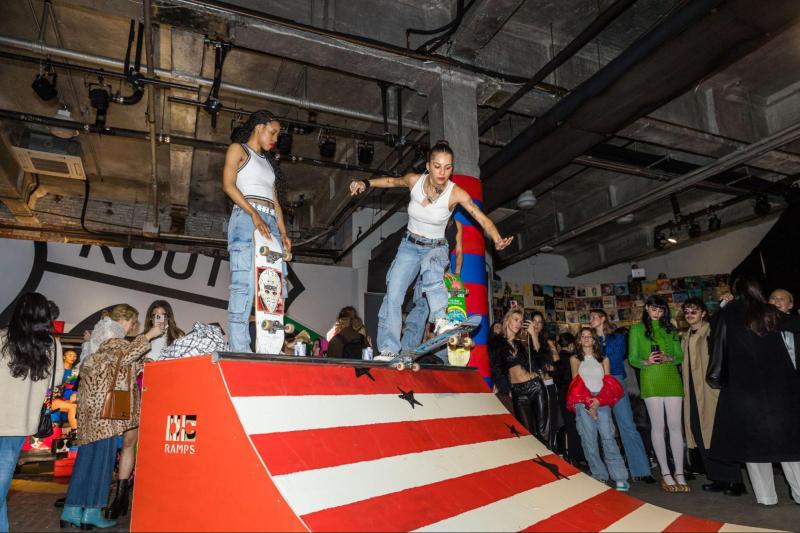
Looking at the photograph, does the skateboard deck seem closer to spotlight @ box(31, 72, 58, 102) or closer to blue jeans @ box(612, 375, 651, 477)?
blue jeans @ box(612, 375, 651, 477)

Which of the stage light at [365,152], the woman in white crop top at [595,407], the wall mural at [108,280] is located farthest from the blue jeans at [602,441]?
the wall mural at [108,280]

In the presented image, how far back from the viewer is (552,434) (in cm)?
546

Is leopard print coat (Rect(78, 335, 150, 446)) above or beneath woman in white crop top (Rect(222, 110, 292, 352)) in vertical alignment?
beneath

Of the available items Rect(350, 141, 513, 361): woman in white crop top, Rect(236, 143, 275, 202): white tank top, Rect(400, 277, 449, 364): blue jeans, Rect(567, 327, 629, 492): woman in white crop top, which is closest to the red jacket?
Rect(567, 327, 629, 492): woman in white crop top

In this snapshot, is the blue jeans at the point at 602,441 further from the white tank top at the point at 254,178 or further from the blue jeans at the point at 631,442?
the white tank top at the point at 254,178

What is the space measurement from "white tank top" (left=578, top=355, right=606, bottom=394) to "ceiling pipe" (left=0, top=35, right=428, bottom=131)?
483cm

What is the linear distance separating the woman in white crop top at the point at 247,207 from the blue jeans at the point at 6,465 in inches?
56.6

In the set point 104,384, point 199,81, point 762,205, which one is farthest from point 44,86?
point 762,205

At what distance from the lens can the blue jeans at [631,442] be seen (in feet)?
17.5

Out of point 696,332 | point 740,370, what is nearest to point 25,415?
point 740,370

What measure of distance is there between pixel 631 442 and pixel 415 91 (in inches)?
223

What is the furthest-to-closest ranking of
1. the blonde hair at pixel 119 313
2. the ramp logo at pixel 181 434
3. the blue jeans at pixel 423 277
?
the blonde hair at pixel 119 313 < the blue jeans at pixel 423 277 < the ramp logo at pixel 181 434

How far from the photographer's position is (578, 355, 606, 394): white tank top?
5.25 meters

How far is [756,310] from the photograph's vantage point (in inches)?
165
